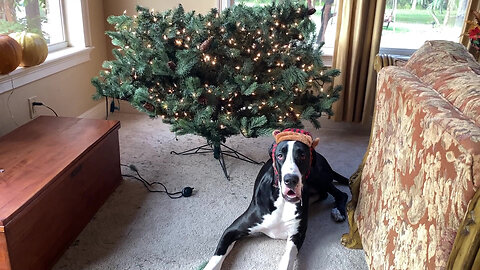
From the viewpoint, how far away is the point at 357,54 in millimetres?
2992

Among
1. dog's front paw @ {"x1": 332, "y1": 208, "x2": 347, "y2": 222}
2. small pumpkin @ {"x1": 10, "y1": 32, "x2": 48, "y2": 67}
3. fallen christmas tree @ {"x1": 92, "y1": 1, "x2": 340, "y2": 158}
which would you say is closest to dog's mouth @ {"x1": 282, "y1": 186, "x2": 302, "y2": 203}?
dog's front paw @ {"x1": 332, "y1": 208, "x2": 347, "y2": 222}

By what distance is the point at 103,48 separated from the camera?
343 cm

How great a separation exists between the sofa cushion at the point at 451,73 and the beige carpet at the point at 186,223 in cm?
84

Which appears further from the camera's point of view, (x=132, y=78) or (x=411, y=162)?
(x=132, y=78)

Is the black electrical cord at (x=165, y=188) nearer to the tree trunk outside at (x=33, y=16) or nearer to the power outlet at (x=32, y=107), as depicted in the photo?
the power outlet at (x=32, y=107)

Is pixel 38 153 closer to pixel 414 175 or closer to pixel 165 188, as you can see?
pixel 165 188

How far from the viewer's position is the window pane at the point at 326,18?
124 inches

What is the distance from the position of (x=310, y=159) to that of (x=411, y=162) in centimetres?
47

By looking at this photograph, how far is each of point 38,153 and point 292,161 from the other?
43.5 inches

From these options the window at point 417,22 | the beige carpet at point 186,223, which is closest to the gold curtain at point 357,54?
the window at point 417,22

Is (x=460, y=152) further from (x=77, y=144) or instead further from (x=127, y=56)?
(x=127, y=56)

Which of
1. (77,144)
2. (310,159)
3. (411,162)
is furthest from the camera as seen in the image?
(77,144)

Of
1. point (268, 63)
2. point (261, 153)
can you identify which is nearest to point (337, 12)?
point (268, 63)

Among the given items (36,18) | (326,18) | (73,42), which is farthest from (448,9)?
(36,18)
